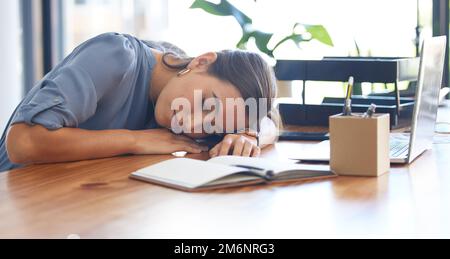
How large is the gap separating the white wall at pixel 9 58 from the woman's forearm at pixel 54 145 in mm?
2077

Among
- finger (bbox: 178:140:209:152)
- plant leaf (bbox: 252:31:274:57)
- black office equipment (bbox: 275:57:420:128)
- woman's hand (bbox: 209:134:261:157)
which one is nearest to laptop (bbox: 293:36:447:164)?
woman's hand (bbox: 209:134:261:157)

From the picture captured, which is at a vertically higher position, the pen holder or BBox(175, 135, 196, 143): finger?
the pen holder

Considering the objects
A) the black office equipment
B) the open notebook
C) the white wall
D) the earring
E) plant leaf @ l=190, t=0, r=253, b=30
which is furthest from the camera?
the white wall

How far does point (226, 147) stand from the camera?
1588 millimetres

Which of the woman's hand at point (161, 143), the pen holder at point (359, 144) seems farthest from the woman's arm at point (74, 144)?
the pen holder at point (359, 144)

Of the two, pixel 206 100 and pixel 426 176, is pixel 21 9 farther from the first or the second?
pixel 426 176

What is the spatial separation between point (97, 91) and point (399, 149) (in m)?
0.64

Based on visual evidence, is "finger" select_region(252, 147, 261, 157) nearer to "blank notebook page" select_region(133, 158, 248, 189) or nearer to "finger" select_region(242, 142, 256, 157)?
"finger" select_region(242, 142, 256, 157)

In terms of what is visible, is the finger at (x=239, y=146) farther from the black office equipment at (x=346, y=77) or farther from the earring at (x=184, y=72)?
the black office equipment at (x=346, y=77)

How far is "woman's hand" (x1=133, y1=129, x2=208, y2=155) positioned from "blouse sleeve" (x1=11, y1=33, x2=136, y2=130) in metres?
0.12

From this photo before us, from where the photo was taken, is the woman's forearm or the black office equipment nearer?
the woman's forearm

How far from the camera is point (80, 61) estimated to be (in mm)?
1603

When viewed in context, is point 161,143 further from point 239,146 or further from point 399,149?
point 399,149

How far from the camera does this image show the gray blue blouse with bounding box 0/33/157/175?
4.98 feet
